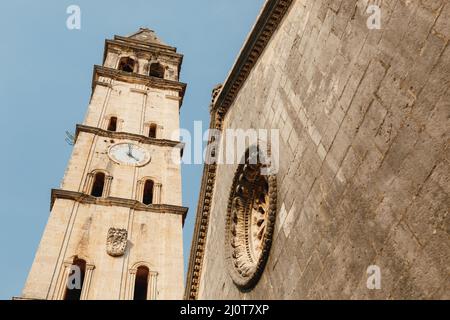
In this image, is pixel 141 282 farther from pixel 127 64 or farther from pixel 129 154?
pixel 127 64

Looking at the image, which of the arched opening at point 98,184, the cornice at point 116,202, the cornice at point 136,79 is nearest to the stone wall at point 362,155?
the cornice at point 116,202

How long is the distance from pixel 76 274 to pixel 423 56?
19.9 m

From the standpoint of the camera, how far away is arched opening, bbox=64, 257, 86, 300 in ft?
71.0

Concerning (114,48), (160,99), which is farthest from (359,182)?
(114,48)

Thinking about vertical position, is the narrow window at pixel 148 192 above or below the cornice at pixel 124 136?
below

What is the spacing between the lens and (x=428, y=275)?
13.3 ft

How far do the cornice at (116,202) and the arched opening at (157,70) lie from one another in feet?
47.6

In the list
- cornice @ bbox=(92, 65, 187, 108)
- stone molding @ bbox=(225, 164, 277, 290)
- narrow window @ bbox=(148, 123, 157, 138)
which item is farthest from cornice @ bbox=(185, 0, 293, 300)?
cornice @ bbox=(92, 65, 187, 108)

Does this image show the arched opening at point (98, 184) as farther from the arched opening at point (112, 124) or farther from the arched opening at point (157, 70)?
the arched opening at point (157, 70)

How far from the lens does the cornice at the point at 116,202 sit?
2481 centimetres

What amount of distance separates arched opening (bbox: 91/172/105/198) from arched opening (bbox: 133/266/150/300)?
5329 mm
